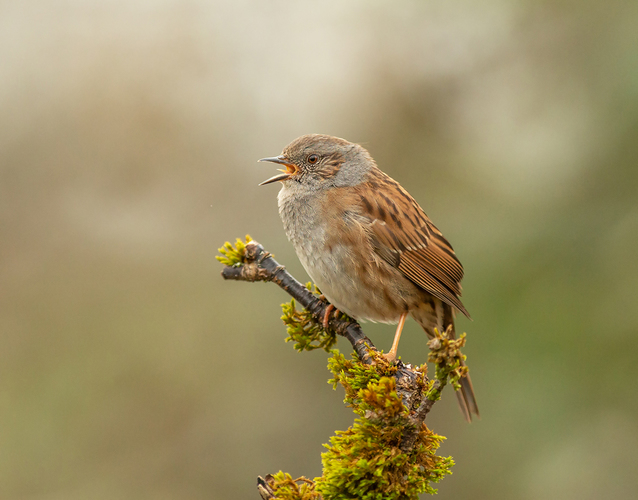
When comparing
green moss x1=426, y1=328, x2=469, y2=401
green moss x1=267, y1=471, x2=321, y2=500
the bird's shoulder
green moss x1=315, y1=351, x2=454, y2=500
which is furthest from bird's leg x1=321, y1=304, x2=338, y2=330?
green moss x1=426, y1=328, x2=469, y2=401

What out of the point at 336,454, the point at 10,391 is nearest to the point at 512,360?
the point at 336,454

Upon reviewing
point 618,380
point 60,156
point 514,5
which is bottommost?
point 618,380

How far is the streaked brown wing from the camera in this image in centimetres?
364

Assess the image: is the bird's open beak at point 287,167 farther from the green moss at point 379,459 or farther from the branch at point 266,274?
the green moss at point 379,459

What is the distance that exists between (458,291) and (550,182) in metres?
0.94

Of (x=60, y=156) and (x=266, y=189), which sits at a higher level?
(x=60, y=156)

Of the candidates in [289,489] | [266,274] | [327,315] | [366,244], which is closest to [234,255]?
[266,274]

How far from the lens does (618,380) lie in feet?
11.2

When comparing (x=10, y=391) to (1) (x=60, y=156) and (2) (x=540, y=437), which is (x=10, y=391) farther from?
A: (2) (x=540, y=437)

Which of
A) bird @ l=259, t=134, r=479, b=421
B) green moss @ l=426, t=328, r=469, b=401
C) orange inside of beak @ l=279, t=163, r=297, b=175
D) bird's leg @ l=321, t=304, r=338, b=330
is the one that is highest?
orange inside of beak @ l=279, t=163, r=297, b=175

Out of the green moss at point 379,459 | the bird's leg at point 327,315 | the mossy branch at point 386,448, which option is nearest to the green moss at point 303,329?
the bird's leg at point 327,315

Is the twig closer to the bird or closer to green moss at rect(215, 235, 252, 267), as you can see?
green moss at rect(215, 235, 252, 267)

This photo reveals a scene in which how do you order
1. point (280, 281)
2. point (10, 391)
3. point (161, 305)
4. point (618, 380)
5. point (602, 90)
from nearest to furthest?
point (280, 281) < point (618, 380) < point (602, 90) < point (10, 391) < point (161, 305)

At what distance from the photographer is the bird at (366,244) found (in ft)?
11.5
